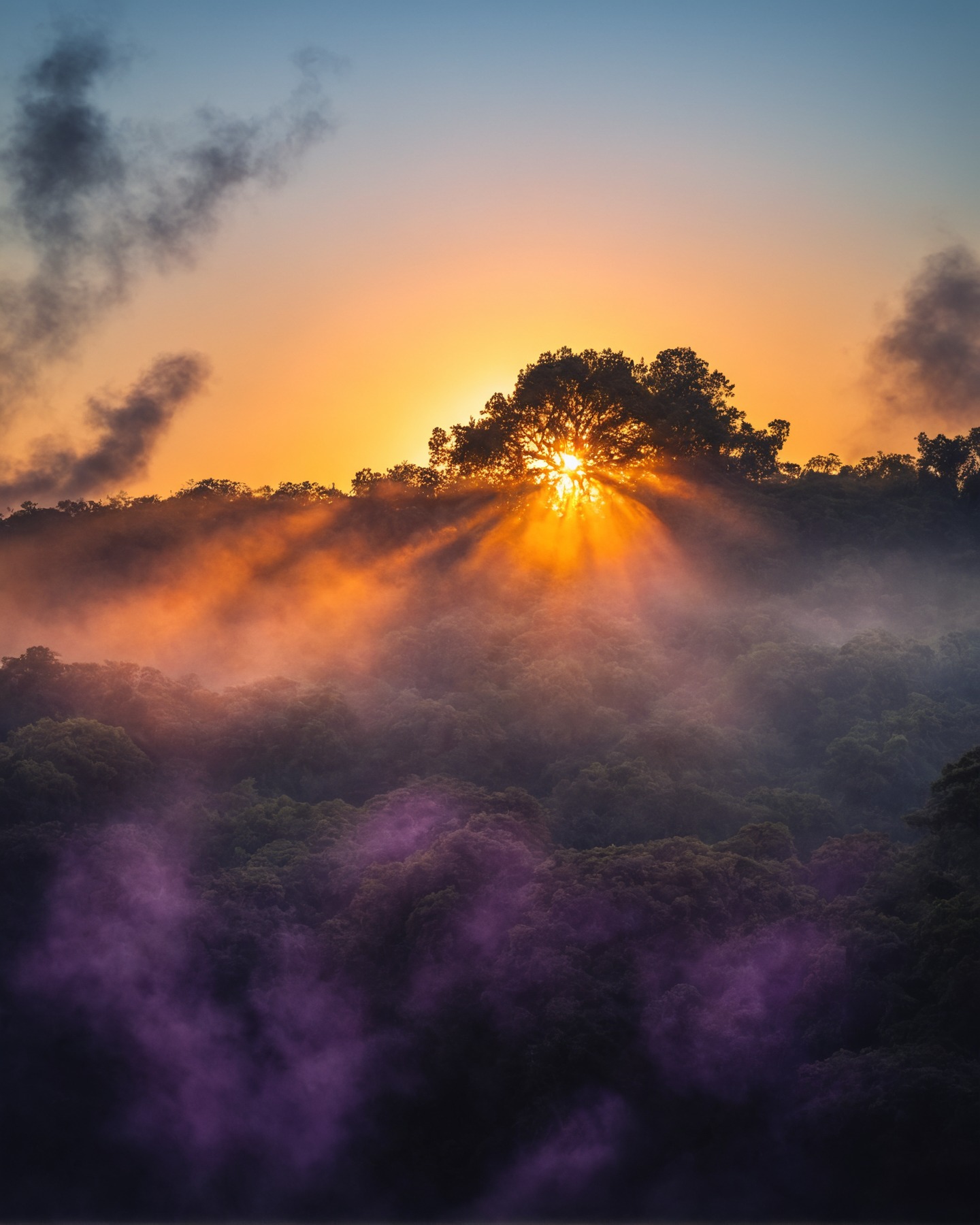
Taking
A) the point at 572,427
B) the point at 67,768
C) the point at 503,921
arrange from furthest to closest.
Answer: the point at 572,427 < the point at 67,768 < the point at 503,921

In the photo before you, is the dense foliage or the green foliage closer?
the dense foliage

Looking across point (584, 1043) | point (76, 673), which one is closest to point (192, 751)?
point (76, 673)

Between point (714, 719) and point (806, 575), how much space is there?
11742mm

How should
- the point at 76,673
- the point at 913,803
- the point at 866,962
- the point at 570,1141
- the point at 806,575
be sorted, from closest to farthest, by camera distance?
the point at 570,1141
the point at 866,962
the point at 913,803
the point at 76,673
the point at 806,575

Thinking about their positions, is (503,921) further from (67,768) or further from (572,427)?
(572,427)

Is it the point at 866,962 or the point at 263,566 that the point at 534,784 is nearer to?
the point at 866,962

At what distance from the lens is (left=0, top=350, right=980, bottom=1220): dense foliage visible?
14.4m

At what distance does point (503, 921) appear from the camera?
17.7 meters

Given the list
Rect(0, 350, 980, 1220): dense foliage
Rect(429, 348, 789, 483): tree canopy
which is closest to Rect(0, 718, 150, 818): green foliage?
Rect(0, 350, 980, 1220): dense foliage

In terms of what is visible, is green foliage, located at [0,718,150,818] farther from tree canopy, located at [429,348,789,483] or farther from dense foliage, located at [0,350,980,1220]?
tree canopy, located at [429,348,789,483]

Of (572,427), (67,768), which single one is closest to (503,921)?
(67,768)

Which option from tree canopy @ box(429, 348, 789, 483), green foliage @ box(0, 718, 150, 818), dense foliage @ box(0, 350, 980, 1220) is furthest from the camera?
tree canopy @ box(429, 348, 789, 483)

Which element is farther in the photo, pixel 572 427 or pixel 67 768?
pixel 572 427

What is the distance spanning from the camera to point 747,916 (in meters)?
17.5
